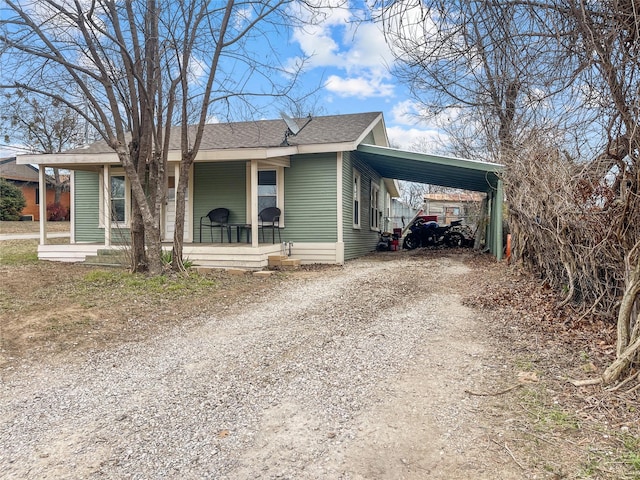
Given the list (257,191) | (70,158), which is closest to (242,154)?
(257,191)

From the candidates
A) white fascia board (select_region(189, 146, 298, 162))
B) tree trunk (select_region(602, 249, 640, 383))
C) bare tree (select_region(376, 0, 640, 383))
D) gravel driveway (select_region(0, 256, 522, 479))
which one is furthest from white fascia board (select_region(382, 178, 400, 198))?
tree trunk (select_region(602, 249, 640, 383))

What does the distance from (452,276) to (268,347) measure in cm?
539

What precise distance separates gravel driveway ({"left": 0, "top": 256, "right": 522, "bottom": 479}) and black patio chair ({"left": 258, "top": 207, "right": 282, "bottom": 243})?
562 cm

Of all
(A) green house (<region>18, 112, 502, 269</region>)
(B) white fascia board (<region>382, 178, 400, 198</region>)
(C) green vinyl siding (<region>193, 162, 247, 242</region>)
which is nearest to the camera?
(A) green house (<region>18, 112, 502, 269</region>)

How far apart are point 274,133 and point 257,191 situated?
2.82 meters

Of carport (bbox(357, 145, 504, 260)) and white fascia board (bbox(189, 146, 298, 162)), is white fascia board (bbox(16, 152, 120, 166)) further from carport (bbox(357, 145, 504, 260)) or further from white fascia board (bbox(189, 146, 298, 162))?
carport (bbox(357, 145, 504, 260))

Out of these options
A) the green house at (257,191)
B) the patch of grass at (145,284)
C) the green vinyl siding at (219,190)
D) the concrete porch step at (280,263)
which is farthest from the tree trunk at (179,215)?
the green vinyl siding at (219,190)

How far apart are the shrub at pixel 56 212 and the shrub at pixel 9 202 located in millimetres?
1968

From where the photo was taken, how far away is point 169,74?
8.48 metres

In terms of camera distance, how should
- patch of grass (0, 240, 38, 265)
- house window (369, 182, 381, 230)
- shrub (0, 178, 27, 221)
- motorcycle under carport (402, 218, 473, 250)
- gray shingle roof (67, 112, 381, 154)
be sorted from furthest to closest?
1. shrub (0, 178, 27, 221)
2. motorcycle under carport (402, 218, 473, 250)
3. house window (369, 182, 381, 230)
4. gray shingle roof (67, 112, 381, 154)
5. patch of grass (0, 240, 38, 265)

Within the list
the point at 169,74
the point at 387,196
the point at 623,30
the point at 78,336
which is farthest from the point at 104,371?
the point at 387,196

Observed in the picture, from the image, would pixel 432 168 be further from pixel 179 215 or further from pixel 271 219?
pixel 179 215

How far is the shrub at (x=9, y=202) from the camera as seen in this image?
23906 mm

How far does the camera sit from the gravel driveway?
2357mm
